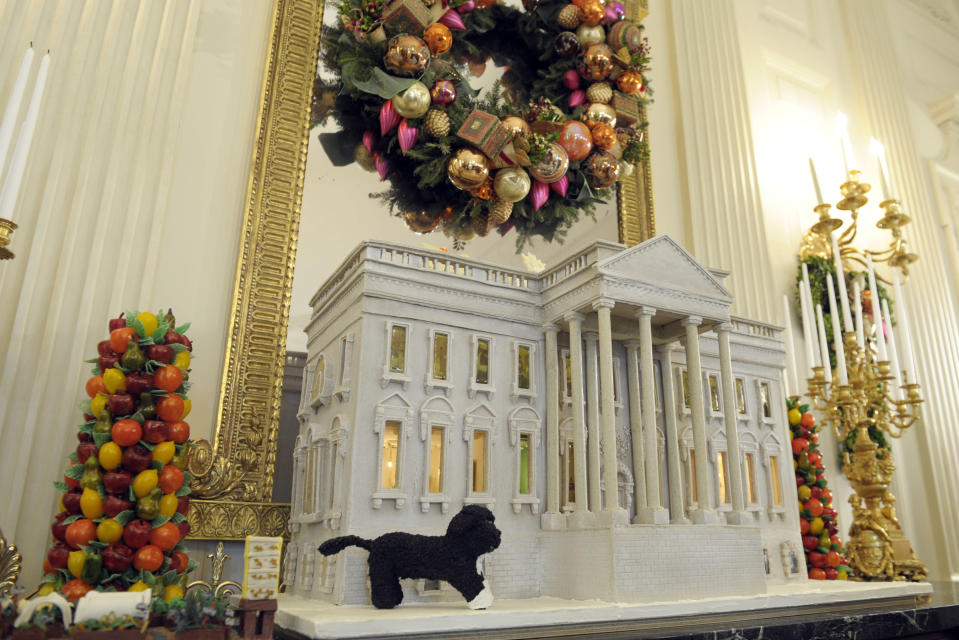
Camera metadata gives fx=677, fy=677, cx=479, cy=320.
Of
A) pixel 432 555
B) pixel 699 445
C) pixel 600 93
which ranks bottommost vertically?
pixel 432 555

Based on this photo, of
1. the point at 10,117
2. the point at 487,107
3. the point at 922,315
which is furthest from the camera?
the point at 922,315

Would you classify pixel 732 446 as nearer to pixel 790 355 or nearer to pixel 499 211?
pixel 790 355

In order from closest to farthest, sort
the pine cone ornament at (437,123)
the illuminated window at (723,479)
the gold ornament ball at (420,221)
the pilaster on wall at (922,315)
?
the illuminated window at (723,479) → the pine cone ornament at (437,123) → the gold ornament ball at (420,221) → the pilaster on wall at (922,315)

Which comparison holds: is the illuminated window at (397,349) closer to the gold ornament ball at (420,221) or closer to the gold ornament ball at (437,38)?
the gold ornament ball at (420,221)

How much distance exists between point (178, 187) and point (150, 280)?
76 centimetres

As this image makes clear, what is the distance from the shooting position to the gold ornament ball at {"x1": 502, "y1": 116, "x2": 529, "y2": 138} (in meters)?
4.89

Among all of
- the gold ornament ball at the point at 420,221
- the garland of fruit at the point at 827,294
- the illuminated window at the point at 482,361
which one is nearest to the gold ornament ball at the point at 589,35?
the gold ornament ball at the point at 420,221

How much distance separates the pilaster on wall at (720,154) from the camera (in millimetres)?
6598

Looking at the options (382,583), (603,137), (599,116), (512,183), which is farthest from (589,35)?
Result: (382,583)

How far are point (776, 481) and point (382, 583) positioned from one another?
307 cm

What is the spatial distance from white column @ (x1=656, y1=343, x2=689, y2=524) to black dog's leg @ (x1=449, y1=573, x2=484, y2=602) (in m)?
1.57

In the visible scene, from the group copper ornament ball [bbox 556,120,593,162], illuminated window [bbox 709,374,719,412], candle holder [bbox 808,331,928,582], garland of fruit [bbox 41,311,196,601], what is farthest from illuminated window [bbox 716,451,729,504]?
garland of fruit [bbox 41,311,196,601]

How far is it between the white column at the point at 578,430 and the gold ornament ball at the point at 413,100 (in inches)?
72.6

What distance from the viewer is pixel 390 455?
148 inches
